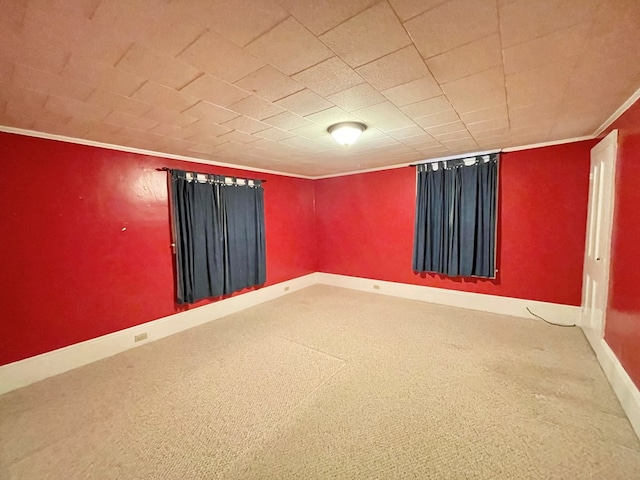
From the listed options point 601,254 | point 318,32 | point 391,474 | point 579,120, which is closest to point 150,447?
point 391,474

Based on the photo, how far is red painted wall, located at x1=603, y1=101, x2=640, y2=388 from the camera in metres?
1.84

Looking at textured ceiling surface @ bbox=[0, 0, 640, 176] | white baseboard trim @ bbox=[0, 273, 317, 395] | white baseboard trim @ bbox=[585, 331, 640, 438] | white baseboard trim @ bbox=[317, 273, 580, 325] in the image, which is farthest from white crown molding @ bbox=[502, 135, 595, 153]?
white baseboard trim @ bbox=[0, 273, 317, 395]

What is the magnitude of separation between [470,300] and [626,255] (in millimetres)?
2054

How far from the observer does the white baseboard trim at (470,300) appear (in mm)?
3260

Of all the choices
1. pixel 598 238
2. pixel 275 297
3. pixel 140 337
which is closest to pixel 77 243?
pixel 140 337

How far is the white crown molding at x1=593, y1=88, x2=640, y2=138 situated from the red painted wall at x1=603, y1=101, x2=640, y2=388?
4cm

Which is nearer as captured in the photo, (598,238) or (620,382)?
(620,382)

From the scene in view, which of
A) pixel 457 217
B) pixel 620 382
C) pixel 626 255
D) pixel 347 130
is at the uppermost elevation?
pixel 347 130

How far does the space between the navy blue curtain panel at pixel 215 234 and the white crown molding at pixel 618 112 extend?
4130mm

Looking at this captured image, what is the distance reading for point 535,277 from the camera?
135 inches

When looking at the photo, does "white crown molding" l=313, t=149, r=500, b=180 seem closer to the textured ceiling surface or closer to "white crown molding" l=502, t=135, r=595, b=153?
"white crown molding" l=502, t=135, r=595, b=153

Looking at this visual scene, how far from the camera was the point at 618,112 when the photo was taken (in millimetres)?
2199

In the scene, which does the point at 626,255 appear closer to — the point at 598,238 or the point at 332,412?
the point at 598,238

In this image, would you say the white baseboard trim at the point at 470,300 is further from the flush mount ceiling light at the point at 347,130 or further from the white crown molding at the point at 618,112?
the flush mount ceiling light at the point at 347,130
